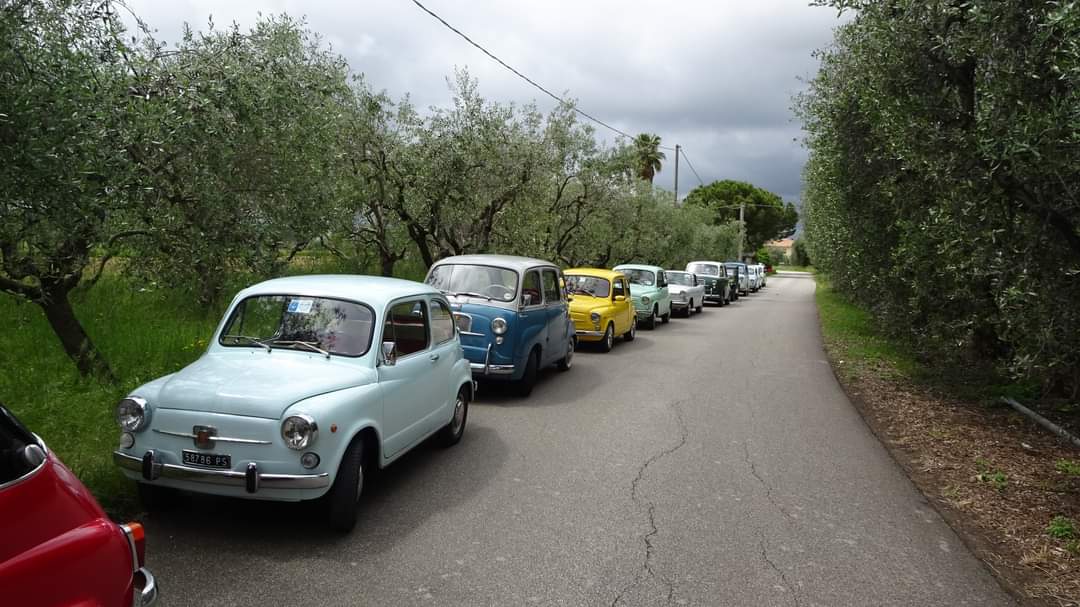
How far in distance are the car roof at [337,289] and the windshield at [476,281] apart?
3427 millimetres

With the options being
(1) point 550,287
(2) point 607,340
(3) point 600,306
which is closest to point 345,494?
(1) point 550,287

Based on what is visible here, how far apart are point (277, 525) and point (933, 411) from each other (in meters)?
8.58

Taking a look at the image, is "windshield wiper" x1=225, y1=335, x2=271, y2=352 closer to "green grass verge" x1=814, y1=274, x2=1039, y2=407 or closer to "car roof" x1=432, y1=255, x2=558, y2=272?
"car roof" x1=432, y1=255, x2=558, y2=272

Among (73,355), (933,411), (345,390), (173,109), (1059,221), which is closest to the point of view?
(345,390)

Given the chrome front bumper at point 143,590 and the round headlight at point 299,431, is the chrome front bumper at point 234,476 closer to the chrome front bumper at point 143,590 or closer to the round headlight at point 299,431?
the round headlight at point 299,431

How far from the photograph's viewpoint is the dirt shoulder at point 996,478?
5000mm

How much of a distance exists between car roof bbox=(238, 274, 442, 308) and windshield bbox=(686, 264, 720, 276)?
93.7ft

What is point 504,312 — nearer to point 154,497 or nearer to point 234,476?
point 154,497

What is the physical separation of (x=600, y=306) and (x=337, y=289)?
31.4 feet

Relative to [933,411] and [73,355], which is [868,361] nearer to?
[933,411]

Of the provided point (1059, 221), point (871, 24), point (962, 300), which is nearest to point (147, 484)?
point (1059, 221)

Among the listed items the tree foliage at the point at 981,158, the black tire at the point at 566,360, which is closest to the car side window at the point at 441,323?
the black tire at the point at 566,360

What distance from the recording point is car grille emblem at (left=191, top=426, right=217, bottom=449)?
465 centimetres

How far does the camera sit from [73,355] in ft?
26.5
